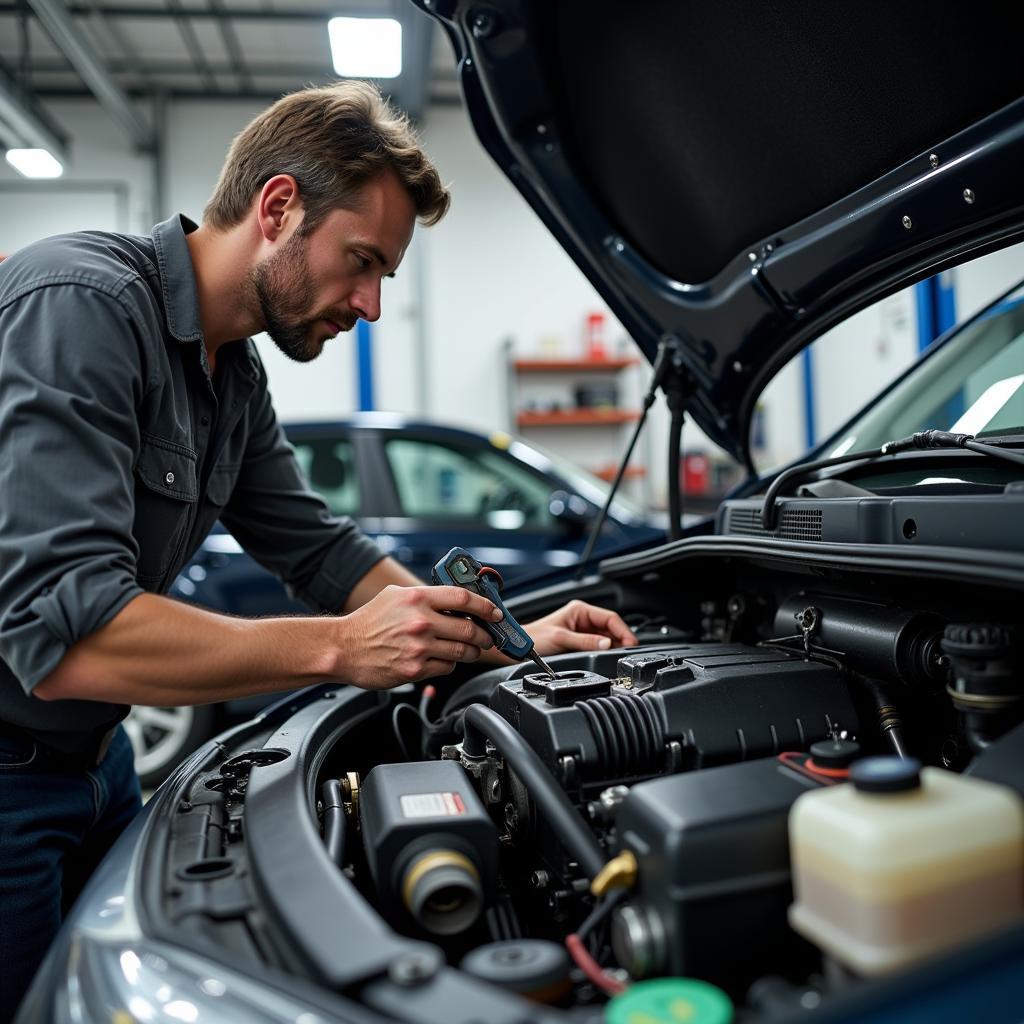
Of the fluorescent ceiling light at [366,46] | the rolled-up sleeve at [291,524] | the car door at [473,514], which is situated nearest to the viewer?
the rolled-up sleeve at [291,524]

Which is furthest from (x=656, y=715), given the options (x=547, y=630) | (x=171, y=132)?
(x=171, y=132)

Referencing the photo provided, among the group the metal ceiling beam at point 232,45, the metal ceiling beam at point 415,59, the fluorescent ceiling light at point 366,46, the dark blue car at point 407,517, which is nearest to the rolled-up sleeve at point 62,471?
the dark blue car at point 407,517

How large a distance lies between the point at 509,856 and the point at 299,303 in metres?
0.96

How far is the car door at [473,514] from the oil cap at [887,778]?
10.2 feet

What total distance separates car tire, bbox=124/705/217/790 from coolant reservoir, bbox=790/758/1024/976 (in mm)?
3355

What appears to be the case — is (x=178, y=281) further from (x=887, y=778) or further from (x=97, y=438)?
(x=887, y=778)

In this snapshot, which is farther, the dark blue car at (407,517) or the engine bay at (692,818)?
the dark blue car at (407,517)

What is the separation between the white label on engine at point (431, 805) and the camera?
3.38 feet

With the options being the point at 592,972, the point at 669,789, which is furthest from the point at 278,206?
the point at 592,972

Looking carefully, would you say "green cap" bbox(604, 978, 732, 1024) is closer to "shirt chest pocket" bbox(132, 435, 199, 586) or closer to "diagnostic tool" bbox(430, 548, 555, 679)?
"diagnostic tool" bbox(430, 548, 555, 679)

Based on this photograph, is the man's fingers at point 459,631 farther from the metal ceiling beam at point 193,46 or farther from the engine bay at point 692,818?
the metal ceiling beam at point 193,46

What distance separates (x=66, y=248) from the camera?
1.36 m

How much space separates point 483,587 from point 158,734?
2.91 metres

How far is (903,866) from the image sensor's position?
2.25 ft
